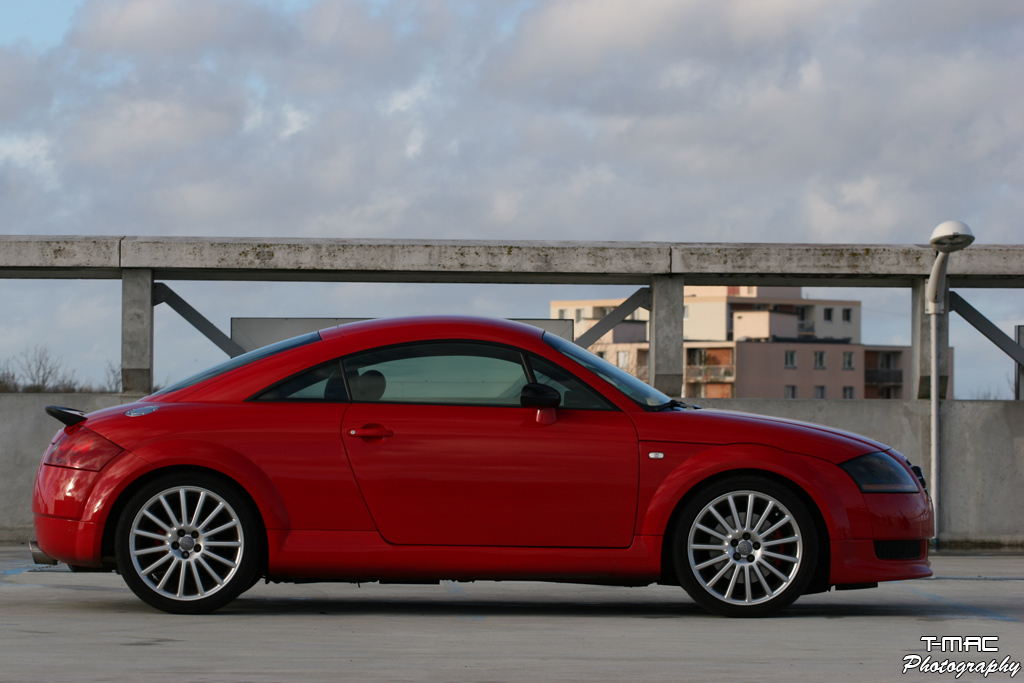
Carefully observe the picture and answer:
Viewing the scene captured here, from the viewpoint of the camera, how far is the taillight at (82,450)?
6.35 m

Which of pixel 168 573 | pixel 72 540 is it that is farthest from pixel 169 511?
pixel 72 540

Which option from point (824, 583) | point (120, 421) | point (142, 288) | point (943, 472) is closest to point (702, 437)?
point (824, 583)

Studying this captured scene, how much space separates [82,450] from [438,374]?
6.04 feet

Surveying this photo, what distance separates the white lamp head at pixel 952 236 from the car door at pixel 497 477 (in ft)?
17.4

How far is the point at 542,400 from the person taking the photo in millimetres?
6277

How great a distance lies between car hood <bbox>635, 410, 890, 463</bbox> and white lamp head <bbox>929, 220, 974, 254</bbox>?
14.9ft

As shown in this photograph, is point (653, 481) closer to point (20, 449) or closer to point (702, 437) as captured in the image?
point (702, 437)

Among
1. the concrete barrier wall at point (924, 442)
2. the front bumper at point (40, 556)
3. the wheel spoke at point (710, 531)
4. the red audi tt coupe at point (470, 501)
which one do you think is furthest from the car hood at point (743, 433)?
the concrete barrier wall at point (924, 442)

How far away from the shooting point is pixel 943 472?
35.7 feet

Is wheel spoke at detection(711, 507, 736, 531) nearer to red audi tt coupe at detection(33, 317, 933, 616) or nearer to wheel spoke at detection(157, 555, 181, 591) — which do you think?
red audi tt coupe at detection(33, 317, 933, 616)

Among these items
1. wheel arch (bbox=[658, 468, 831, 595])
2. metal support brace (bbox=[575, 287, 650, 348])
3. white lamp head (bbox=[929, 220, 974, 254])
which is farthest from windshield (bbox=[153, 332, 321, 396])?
white lamp head (bbox=[929, 220, 974, 254])

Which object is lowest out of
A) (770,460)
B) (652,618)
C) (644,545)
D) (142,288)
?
(652,618)

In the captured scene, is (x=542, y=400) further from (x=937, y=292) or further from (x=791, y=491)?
(x=937, y=292)

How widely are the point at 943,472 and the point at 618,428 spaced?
5600 mm
